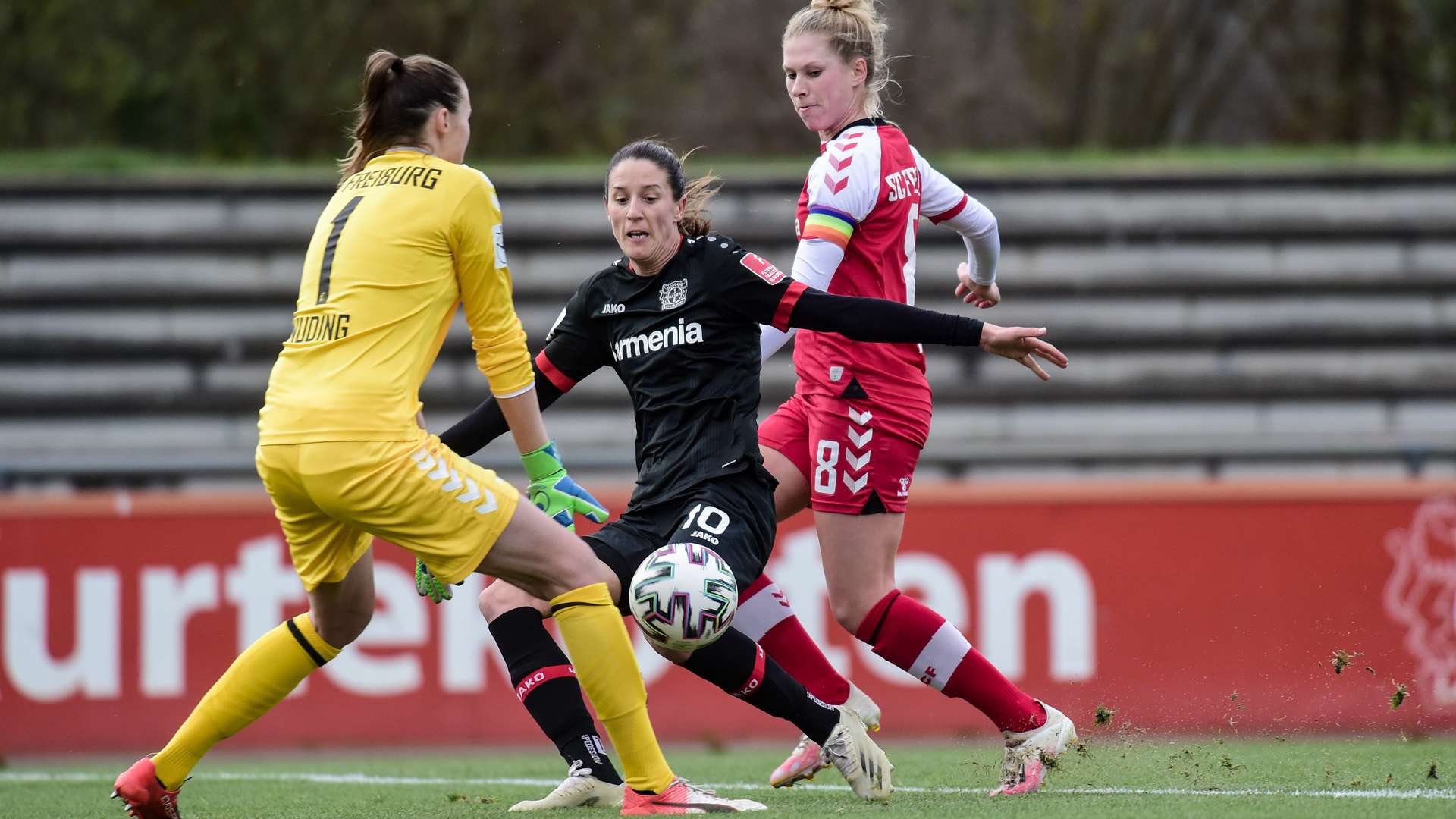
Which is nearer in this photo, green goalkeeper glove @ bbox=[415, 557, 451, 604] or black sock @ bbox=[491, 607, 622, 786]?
green goalkeeper glove @ bbox=[415, 557, 451, 604]

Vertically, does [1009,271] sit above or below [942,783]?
above

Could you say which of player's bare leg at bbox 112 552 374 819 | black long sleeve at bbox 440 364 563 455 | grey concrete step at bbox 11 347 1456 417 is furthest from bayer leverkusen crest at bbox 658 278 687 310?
grey concrete step at bbox 11 347 1456 417

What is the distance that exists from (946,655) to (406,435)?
1792mm

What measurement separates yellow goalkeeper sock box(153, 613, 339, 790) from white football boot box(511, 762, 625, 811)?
71cm

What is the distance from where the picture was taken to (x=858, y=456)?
181 inches

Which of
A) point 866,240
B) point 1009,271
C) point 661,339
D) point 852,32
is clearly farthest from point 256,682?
point 1009,271

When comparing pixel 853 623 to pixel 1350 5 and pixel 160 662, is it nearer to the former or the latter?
pixel 160 662

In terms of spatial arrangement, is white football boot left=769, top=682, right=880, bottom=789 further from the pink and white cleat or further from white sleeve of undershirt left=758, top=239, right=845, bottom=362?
white sleeve of undershirt left=758, top=239, right=845, bottom=362

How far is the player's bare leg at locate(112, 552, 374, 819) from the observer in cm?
403

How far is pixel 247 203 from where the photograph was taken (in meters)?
11.9

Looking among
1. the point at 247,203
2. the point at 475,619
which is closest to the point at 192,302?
the point at 247,203

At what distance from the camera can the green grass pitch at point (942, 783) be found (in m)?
4.25

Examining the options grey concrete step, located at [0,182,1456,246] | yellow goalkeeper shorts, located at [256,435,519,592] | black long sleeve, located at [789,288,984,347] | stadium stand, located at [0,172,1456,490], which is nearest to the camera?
yellow goalkeeper shorts, located at [256,435,519,592]

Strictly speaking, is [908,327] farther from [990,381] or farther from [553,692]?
[990,381]
